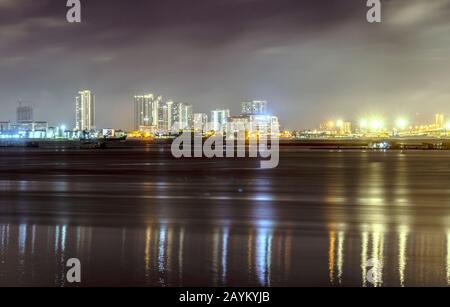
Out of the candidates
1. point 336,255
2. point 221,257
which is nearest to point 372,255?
point 336,255

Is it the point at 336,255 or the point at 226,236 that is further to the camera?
the point at 226,236

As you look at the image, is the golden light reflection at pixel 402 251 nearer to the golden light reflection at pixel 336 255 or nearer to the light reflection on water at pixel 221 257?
the light reflection on water at pixel 221 257

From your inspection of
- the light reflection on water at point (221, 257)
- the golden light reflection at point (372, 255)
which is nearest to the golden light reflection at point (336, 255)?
the light reflection on water at point (221, 257)

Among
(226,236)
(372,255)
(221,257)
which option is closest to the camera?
(221,257)

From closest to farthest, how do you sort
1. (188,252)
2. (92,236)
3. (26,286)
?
1. (26,286)
2. (188,252)
3. (92,236)

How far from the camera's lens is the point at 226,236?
45.5 feet

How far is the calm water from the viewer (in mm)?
10094

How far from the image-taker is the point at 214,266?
1077 centimetres

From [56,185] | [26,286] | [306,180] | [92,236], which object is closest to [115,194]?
[56,185]

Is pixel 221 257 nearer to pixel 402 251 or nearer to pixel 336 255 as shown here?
pixel 336 255

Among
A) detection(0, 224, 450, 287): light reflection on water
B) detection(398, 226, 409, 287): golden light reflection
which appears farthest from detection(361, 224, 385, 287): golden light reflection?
detection(398, 226, 409, 287): golden light reflection

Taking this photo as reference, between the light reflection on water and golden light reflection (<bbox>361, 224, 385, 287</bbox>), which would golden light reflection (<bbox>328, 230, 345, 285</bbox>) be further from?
golden light reflection (<bbox>361, 224, 385, 287</bbox>)

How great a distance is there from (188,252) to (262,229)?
3.45 metres
